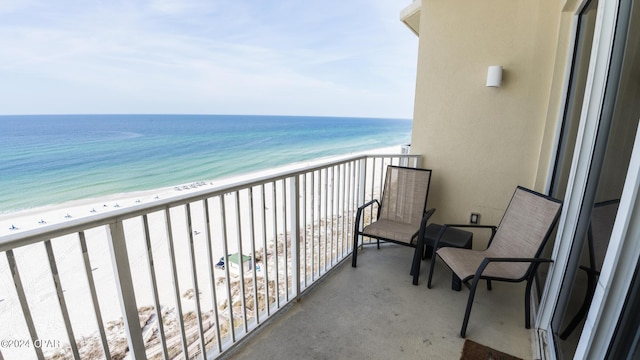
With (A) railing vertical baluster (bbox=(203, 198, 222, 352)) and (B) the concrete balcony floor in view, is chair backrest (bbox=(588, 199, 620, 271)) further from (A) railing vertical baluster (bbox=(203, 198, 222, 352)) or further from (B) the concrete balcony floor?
(A) railing vertical baluster (bbox=(203, 198, 222, 352))

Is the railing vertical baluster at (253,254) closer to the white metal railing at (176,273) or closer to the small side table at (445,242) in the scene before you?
the white metal railing at (176,273)

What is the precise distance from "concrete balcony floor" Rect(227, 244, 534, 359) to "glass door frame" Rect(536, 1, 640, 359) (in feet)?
1.00

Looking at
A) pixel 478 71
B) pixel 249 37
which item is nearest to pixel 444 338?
pixel 478 71

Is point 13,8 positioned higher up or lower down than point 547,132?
higher up

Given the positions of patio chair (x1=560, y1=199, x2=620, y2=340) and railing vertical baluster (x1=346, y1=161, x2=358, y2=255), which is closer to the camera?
patio chair (x1=560, y1=199, x2=620, y2=340)

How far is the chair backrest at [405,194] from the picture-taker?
306 cm

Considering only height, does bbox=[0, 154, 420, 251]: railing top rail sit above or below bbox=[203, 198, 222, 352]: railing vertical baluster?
above

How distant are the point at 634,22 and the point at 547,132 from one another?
1588 millimetres

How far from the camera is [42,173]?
1460 cm

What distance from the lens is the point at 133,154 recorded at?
62.9 ft

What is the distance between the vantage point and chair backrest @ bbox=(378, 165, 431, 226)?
3059mm

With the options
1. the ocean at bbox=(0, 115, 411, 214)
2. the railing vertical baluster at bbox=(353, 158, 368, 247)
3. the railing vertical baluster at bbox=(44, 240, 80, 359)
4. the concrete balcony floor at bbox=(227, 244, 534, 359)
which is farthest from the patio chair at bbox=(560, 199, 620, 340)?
the ocean at bbox=(0, 115, 411, 214)

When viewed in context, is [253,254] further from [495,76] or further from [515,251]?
[495,76]

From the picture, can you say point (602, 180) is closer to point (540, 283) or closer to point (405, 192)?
point (540, 283)
